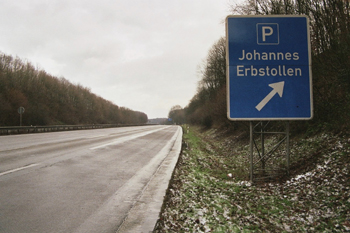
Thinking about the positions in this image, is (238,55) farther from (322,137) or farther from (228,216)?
(322,137)

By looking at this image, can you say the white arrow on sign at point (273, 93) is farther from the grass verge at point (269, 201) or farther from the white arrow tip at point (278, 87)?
the grass verge at point (269, 201)

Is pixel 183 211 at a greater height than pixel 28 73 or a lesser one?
lesser

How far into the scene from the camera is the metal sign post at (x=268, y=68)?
665 cm

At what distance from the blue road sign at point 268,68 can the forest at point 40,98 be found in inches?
1838

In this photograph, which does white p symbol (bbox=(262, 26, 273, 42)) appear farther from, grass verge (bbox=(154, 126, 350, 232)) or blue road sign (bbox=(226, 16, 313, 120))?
grass verge (bbox=(154, 126, 350, 232))

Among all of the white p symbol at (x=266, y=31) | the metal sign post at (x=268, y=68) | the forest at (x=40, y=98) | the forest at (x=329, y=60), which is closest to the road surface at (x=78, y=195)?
the metal sign post at (x=268, y=68)

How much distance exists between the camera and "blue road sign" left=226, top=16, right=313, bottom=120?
262 inches

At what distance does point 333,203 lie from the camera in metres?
4.75

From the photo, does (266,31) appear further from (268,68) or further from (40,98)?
(40,98)

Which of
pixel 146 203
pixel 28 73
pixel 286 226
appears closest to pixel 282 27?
pixel 286 226

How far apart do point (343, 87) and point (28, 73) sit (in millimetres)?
62779

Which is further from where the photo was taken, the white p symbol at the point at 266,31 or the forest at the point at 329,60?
the forest at the point at 329,60

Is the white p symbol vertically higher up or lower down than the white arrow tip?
higher up

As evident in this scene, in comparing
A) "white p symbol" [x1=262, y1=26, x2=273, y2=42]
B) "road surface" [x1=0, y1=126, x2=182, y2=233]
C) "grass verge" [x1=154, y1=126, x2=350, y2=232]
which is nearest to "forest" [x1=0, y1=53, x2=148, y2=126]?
"road surface" [x1=0, y1=126, x2=182, y2=233]
